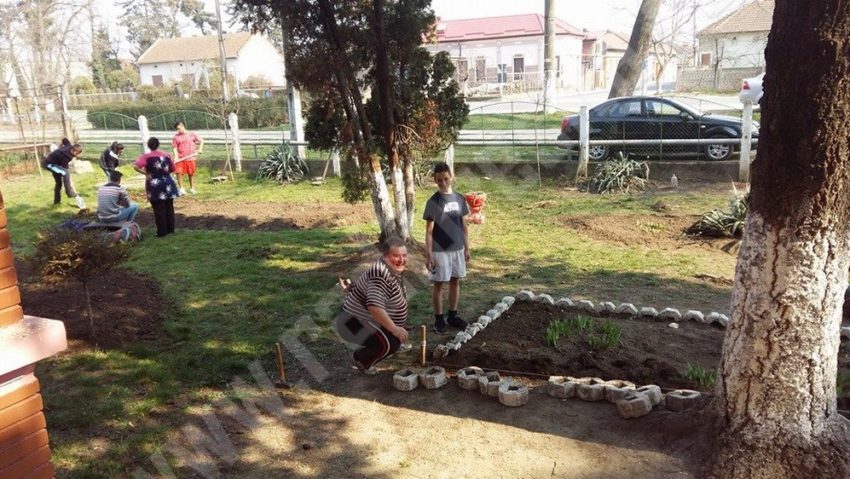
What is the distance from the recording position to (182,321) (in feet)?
22.0

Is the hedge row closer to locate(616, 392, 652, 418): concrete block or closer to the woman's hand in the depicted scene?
the woman's hand

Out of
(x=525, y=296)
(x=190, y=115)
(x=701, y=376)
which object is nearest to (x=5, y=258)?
(x=701, y=376)

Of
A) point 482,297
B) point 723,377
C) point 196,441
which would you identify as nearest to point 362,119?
point 482,297

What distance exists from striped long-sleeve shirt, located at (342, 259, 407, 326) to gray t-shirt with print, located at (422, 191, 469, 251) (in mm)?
891

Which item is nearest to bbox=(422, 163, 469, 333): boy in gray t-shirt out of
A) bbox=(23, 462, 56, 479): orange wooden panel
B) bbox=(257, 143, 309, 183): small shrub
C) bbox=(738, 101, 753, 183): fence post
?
bbox=(23, 462, 56, 479): orange wooden panel

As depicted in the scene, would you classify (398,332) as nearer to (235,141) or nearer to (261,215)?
(261,215)

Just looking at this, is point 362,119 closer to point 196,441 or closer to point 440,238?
point 440,238

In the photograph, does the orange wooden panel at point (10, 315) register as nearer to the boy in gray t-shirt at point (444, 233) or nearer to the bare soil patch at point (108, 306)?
the bare soil patch at point (108, 306)

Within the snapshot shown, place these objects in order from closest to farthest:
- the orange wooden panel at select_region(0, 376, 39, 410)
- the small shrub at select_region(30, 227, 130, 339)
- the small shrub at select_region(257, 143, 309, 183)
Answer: the orange wooden panel at select_region(0, 376, 39, 410) < the small shrub at select_region(30, 227, 130, 339) < the small shrub at select_region(257, 143, 309, 183)

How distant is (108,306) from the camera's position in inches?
273

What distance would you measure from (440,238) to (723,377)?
2771 millimetres

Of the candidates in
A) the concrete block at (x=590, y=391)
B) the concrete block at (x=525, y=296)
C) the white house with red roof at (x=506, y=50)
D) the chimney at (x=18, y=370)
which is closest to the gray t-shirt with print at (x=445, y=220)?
the concrete block at (x=525, y=296)

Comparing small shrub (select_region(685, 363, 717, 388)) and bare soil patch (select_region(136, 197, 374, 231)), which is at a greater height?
bare soil patch (select_region(136, 197, 374, 231))

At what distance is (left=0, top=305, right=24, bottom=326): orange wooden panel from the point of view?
111 inches
